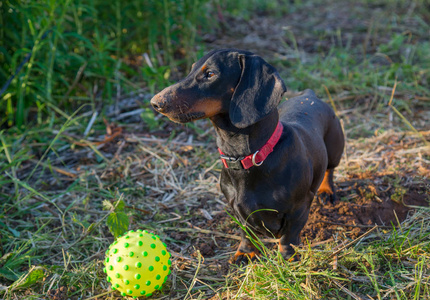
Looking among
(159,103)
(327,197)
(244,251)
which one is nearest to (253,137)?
(159,103)

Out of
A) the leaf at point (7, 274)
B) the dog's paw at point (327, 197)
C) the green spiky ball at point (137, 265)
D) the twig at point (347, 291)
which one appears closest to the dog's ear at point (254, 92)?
Answer: the green spiky ball at point (137, 265)

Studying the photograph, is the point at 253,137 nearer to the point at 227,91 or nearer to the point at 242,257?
the point at 227,91

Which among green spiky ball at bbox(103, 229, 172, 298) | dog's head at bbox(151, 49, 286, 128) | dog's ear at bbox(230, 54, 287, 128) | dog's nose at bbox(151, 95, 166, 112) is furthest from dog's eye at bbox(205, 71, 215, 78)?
green spiky ball at bbox(103, 229, 172, 298)

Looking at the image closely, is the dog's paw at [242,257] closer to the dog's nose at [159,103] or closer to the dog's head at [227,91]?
the dog's head at [227,91]

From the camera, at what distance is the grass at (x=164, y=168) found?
261cm

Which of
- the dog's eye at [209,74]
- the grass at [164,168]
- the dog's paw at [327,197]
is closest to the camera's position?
the dog's eye at [209,74]

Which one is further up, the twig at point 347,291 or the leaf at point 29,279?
the leaf at point 29,279

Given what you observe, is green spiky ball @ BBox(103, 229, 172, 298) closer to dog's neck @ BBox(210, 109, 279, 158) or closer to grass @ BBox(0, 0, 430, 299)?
grass @ BBox(0, 0, 430, 299)

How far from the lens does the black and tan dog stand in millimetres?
2336

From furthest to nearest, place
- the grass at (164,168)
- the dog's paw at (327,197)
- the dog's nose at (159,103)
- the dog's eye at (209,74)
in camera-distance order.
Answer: the dog's paw at (327,197)
the grass at (164,168)
the dog's eye at (209,74)
the dog's nose at (159,103)

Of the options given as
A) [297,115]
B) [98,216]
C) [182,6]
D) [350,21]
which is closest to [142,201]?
[98,216]

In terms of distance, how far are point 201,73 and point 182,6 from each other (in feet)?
10.6

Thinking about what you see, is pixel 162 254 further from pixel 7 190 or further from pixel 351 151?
pixel 351 151

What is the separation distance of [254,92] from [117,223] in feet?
4.23
